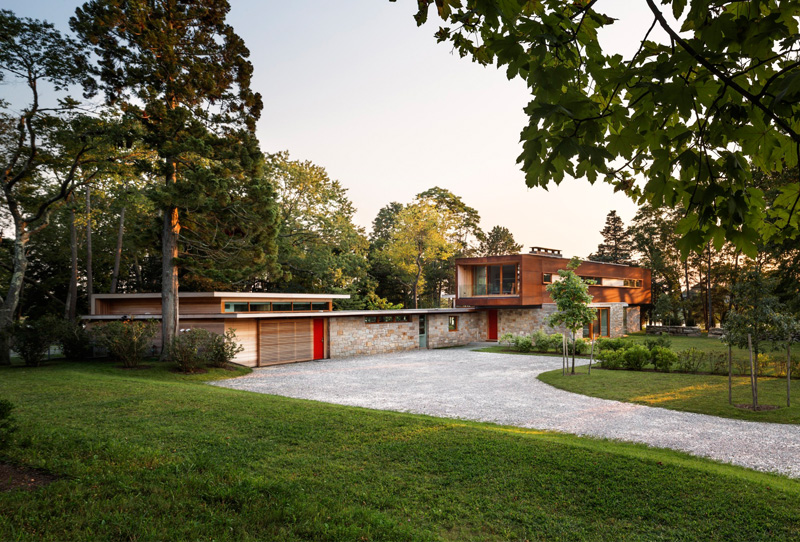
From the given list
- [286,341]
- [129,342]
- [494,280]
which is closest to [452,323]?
[494,280]

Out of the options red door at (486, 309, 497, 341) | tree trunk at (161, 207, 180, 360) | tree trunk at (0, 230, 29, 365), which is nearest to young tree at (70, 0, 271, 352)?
tree trunk at (161, 207, 180, 360)

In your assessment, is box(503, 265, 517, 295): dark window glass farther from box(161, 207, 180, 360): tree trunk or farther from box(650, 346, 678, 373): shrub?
box(161, 207, 180, 360): tree trunk

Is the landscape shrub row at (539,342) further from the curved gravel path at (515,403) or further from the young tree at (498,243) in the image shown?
the young tree at (498,243)

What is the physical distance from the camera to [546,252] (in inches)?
1267

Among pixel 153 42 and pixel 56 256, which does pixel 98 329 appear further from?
pixel 56 256

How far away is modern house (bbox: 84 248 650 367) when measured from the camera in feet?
61.8

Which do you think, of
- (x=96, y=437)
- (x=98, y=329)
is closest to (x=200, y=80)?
(x=98, y=329)

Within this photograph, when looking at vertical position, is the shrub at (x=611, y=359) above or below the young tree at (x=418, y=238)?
below

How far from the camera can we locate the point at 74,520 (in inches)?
135

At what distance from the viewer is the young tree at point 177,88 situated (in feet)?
50.2

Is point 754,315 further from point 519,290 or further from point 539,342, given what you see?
point 519,290

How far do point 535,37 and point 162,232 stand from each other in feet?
61.4

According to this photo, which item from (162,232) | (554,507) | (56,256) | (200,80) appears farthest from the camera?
(56,256)

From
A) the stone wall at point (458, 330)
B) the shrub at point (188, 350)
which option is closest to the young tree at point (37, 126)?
the shrub at point (188, 350)
